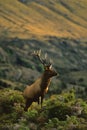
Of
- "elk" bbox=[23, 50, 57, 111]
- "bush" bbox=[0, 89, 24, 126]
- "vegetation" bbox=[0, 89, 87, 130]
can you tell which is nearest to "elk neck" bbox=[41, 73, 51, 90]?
"elk" bbox=[23, 50, 57, 111]

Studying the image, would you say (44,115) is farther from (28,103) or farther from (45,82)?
(45,82)

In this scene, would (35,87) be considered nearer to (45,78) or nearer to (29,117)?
(45,78)

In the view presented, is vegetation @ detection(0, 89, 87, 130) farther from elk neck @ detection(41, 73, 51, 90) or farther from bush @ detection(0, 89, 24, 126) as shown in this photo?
elk neck @ detection(41, 73, 51, 90)

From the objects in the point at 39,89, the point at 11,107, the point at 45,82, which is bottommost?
the point at 11,107

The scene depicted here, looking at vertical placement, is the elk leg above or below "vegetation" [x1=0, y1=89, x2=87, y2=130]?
below

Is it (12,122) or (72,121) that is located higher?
(72,121)

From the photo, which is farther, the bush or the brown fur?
the brown fur

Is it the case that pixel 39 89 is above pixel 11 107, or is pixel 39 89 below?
above

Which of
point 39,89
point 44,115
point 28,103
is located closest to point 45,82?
point 39,89

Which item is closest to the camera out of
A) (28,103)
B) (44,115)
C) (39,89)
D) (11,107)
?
(44,115)

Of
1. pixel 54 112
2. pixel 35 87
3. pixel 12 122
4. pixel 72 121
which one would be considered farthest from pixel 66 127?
pixel 35 87

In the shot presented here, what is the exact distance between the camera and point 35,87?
81.5 feet

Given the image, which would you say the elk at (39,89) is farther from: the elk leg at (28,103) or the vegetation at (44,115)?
the vegetation at (44,115)

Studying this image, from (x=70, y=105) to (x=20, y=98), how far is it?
403 cm
